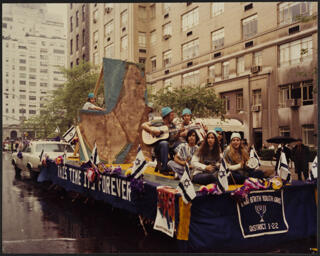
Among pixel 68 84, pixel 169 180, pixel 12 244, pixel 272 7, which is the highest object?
pixel 272 7

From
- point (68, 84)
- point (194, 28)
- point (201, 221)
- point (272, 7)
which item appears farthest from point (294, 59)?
point (201, 221)

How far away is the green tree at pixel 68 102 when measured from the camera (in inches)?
1077

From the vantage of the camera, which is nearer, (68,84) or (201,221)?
(201,221)

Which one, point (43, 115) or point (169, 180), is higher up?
point (43, 115)

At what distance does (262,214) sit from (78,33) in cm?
4716

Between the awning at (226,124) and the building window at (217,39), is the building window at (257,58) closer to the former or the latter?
the building window at (217,39)

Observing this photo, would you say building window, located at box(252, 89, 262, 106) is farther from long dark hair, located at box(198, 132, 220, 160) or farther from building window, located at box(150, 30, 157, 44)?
long dark hair, located at box(198, 132, 220, 160)

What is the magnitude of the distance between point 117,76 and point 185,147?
399 centimetres

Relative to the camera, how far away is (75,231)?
685 cm

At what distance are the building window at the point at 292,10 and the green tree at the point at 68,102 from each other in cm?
1383

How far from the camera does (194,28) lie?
3256cm

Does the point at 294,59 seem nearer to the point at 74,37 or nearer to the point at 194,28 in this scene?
the point at 194,28

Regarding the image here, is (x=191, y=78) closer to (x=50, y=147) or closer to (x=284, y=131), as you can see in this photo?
(x=284, y=131)

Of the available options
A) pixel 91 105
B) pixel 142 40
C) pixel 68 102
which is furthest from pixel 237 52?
pixel 91 105
